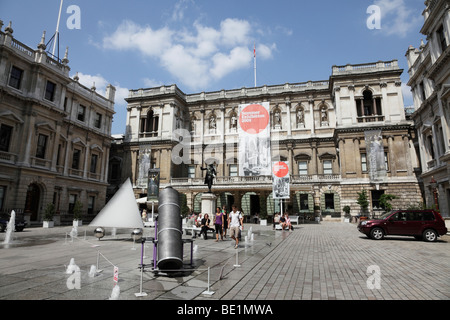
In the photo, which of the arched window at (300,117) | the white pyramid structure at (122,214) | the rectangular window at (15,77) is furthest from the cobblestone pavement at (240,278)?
the arched window at (300,117)

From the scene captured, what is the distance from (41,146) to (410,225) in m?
28.7

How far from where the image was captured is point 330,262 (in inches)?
310

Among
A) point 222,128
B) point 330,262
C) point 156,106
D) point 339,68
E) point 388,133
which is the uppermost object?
point 339,68

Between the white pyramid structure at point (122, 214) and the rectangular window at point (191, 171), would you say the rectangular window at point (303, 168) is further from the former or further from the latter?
the white pyramid structure at point (122, 214)

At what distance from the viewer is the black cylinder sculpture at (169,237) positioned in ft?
19.6

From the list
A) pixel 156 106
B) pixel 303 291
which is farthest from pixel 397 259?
pixel 156 106

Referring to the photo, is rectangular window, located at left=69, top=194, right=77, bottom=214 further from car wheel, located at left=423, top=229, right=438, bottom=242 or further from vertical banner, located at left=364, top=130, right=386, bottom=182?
vertical banner, located at left=364, top=130, right=386, bottom=182

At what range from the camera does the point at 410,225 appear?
13.4 m

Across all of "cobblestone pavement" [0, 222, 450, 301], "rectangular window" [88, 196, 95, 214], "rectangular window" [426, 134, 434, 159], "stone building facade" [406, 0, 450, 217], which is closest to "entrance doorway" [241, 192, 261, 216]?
"stone building facade" [406, 0, 450, 217]

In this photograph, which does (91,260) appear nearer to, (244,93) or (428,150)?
(428,150)

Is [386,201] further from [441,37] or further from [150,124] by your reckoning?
[150,124]

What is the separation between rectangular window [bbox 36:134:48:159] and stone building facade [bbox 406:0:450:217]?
106 ft

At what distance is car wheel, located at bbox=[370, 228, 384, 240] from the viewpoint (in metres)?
13.6

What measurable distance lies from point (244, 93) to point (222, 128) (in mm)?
5732
